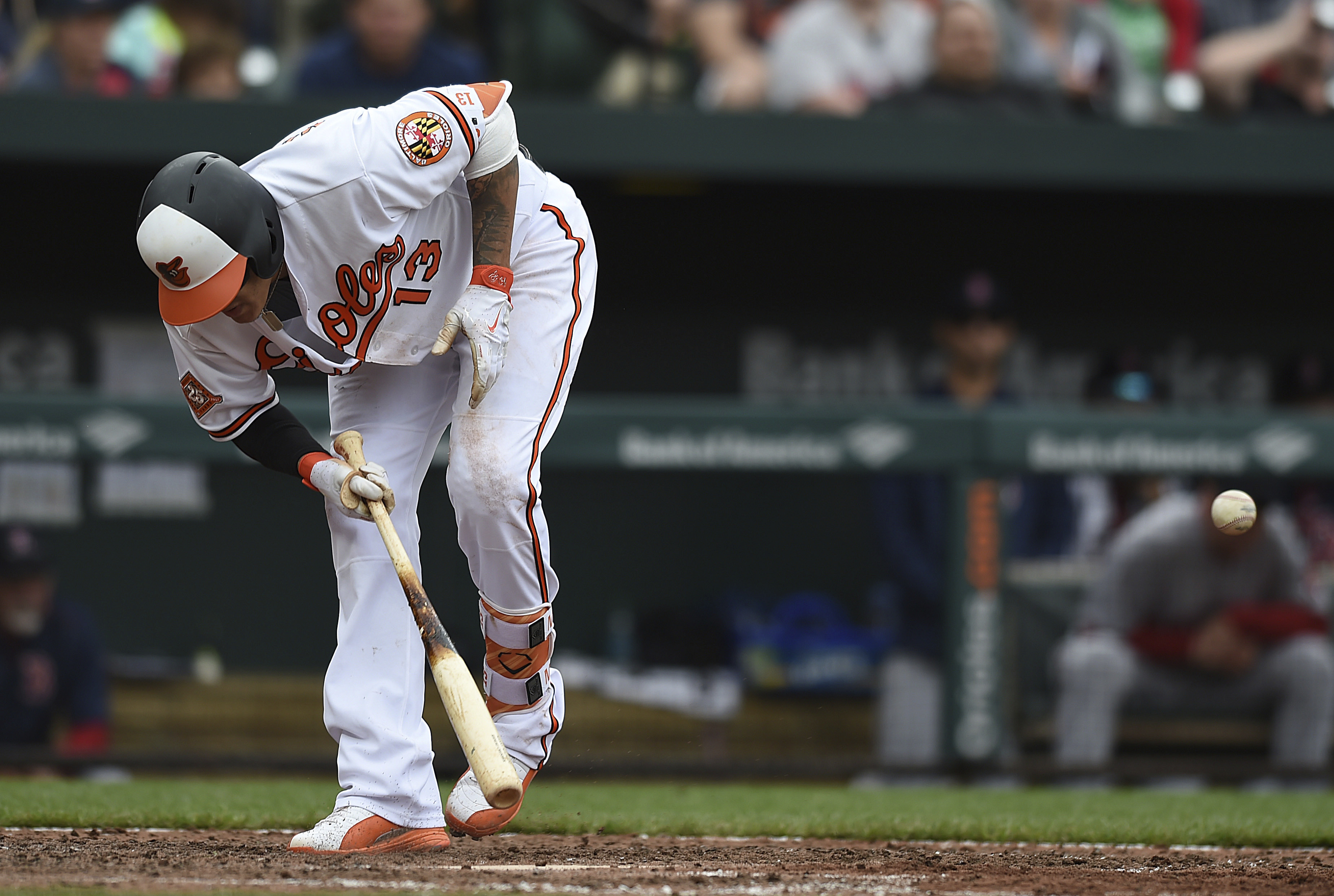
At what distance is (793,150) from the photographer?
7777 mm

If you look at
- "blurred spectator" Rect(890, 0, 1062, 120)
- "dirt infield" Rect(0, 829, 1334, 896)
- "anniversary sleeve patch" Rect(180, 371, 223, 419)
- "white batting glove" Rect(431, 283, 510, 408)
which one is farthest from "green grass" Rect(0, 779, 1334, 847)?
"blurred spectator" Rect(890, 0, 1062, 120)

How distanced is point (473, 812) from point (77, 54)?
5.27 meters

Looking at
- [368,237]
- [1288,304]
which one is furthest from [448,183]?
[1288,304]

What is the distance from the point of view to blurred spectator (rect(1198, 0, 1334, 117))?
27.4 ft

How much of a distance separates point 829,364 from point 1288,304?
8.32 ft

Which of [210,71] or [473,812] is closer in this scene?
[473,812]

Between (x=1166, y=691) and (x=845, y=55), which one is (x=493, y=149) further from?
(x=845, y=55)

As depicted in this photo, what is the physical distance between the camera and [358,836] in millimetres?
3479

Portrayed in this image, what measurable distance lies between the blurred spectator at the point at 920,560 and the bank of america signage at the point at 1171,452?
11cm

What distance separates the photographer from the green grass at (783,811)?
4.30 metres

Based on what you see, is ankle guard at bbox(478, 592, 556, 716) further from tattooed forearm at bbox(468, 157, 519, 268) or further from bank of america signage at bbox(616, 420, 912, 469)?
bank of america signage at bbox(616, 420, 912, 469)

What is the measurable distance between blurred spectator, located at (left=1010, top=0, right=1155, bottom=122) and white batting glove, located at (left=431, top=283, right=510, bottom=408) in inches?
210

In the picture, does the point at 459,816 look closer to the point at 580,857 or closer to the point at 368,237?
the point at 580,857

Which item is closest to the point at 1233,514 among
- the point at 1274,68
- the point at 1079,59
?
the point at 1079,59
